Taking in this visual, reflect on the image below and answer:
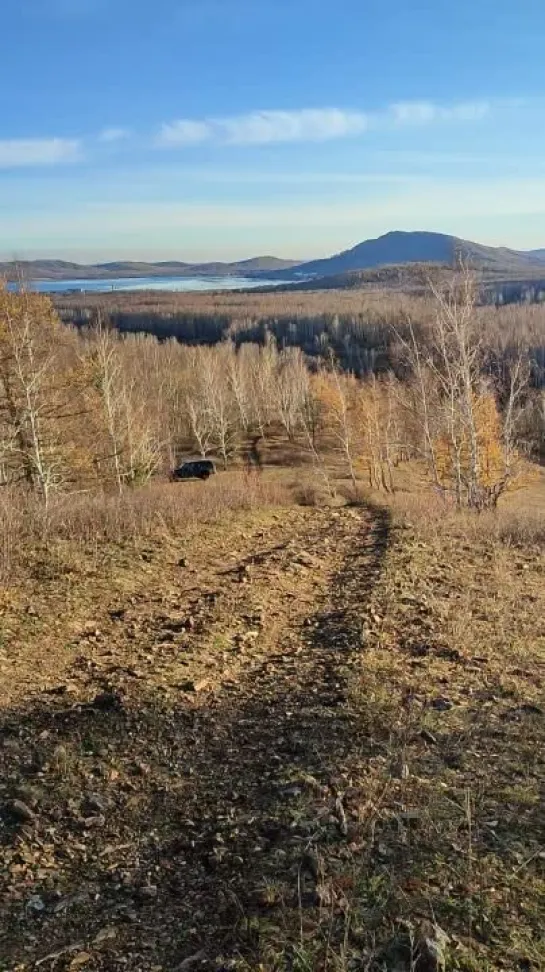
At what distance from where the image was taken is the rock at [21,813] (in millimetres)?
4164

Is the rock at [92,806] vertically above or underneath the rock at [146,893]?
underneath

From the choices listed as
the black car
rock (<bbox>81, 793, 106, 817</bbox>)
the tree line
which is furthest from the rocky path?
the black car

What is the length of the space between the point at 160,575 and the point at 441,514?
6561mm

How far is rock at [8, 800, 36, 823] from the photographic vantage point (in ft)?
13.7

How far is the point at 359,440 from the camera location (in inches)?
1714

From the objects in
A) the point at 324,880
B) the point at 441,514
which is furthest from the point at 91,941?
the point at 441,514

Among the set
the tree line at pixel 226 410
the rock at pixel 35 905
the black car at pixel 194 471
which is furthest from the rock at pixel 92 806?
the black car at pixel 194 471

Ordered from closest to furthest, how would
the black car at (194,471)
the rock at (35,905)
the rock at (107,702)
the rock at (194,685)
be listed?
the rock at (35,905) → the rock at (107,702) → the rock at (194,685) → the black car at (194,471)

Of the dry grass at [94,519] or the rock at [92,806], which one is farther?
the dry grass at [94,519]

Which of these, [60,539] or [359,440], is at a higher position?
[60,539]

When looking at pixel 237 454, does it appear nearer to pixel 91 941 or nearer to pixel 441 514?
pixel 441 514

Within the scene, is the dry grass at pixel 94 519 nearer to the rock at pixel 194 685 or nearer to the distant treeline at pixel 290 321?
the rock at pixel 194 685

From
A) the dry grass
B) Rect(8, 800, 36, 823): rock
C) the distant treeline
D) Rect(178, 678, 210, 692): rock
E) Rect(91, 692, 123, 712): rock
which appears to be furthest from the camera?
the distant treeline

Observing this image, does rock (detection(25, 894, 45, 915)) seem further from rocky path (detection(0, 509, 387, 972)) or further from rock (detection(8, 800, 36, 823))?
rock (detection(8, 800, 36, 823))
